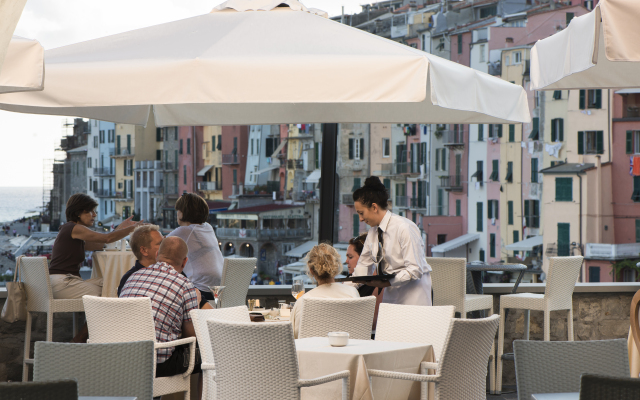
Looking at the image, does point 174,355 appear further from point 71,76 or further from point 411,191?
point 411,191

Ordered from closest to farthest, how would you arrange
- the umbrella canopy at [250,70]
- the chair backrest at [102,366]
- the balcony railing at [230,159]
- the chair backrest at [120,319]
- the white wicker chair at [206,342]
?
1. the chair backrest at [102,366]
2. the umbrella canopy at [250,70]
3. the white wicker chair at [206,342]
4. the chair backrest at [120,319]
5. the balcony railing at [230,159]

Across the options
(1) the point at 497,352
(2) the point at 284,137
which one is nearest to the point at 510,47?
(2) the point at 284,137

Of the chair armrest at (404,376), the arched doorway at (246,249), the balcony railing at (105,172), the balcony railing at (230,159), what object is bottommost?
the arched doorway at (246,249)

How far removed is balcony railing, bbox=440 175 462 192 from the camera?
1980 inches

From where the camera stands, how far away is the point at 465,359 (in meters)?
3.13

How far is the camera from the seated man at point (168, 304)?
12.1ft

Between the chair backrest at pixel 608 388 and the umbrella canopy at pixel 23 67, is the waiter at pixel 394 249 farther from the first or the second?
the chair backrest at pixel 608 388

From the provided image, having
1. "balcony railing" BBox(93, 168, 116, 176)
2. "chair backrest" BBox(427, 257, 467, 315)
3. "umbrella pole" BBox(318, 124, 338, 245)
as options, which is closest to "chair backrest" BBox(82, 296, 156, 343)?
"umbrella pole" BBox(318, 124, 338, 245)

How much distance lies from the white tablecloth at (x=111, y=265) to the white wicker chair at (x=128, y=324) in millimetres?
1578

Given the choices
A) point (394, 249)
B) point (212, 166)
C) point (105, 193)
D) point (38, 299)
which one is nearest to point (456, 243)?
point (212, 166)

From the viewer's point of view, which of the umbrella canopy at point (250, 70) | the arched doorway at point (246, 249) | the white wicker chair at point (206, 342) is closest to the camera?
the umbrella canopy at point (250, 70)

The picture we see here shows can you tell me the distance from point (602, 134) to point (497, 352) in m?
40.5

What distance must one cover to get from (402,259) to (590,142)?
42.2 m

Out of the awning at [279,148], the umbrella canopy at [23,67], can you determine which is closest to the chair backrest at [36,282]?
the umbrella canopy at [23,67]
